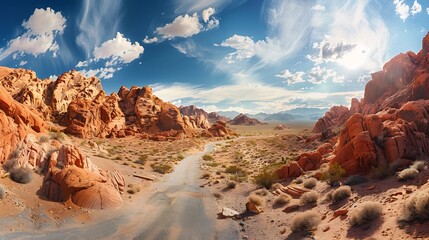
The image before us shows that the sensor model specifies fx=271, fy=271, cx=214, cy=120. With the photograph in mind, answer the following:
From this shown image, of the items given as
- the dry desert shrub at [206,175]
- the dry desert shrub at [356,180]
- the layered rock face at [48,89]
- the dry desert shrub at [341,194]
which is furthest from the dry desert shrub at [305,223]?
the layered rock face at [48,89]

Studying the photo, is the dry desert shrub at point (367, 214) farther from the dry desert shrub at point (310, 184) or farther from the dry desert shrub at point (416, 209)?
the dry desert shrub at point (310, 184)

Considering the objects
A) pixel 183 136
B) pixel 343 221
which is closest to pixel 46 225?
pixel 343 221

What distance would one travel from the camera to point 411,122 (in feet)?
72.6

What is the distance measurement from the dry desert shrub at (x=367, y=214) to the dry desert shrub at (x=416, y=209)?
3.74 ft

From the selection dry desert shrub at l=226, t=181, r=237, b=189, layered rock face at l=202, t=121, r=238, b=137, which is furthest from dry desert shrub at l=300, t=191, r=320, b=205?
layered rock face at l=202, t=121, r=238, b=137

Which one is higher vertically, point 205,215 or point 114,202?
point 114,202

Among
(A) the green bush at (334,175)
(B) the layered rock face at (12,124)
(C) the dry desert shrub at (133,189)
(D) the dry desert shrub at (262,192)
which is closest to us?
(B) the layered rock face at (12,124)

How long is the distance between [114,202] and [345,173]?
17.1m

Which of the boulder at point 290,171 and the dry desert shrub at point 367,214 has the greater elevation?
the dry desert shrub at point 367,214

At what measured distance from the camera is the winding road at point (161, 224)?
14.1 metres

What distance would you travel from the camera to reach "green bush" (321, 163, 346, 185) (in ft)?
63.4

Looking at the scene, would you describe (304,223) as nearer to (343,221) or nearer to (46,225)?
(343,221)

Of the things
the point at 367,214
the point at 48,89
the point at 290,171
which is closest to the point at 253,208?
the point at 367,214

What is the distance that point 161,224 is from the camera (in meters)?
16.1
